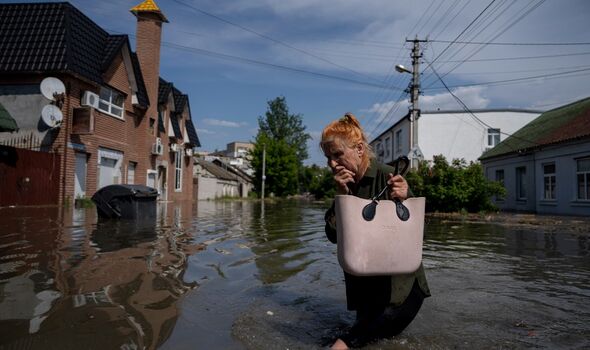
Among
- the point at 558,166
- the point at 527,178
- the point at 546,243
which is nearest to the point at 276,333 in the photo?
the point at 546,243

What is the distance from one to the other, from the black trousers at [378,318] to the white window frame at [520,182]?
26.1m

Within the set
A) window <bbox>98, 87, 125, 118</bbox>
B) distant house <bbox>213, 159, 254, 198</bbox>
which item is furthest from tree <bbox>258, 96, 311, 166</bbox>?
window <bbox>98, 87, 125, 118</bbox>

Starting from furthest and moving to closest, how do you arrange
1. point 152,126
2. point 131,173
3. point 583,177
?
point 152,126, point 131,173, point 583,177

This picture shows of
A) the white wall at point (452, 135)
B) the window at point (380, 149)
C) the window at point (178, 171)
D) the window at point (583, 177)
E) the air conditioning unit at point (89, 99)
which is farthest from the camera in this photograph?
the window at point (380, 149)

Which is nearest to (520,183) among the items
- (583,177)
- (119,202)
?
(583,177)

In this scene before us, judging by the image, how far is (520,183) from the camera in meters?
26.1

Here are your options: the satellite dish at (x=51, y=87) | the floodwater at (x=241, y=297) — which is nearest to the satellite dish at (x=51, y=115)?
the satellite dish at (x=51, y=87)

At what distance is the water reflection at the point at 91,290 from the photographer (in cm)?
286

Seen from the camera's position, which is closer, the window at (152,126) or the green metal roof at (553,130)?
the green metal roof at (553,130)

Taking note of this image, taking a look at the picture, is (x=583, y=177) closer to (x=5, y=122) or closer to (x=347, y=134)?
(x=347, y=134)

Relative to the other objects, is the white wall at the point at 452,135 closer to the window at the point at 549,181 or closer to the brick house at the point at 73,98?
the window at the point at 549,181

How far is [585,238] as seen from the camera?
406 inches

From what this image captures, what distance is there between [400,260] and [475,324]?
4.69 feet

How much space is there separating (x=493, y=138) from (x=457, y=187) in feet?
59.8
